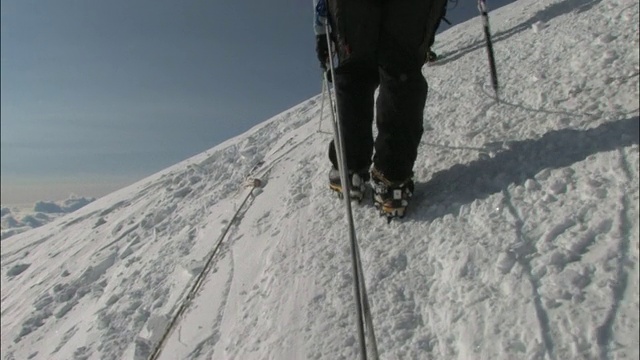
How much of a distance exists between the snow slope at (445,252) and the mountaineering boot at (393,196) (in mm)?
74

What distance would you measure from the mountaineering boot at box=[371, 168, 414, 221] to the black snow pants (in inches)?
1.6

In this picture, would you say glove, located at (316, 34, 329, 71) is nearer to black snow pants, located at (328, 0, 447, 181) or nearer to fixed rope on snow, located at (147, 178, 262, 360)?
black snow pants, located at (328, 0, 447, 181)

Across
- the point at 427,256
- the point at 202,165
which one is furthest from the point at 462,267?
the point at 202,165

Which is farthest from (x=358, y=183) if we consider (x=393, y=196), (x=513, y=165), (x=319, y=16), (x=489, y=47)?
(x=489, y=47)

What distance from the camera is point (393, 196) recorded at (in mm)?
2891

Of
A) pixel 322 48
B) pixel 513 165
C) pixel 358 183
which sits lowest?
pixel 513 165

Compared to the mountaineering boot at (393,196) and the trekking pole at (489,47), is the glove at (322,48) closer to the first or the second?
the mountaineering boot at (393,196)

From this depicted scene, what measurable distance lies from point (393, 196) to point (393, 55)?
825 mm

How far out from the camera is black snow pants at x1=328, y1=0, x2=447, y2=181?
2.72m

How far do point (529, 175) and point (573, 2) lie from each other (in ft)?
17.2

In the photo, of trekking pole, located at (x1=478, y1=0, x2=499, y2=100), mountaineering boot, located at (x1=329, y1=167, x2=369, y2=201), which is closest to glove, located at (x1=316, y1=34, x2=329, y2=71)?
mountaineering boot, located at (x1=329, y1=167, x2=369, y2=201)

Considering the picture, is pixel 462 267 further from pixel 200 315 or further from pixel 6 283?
pixel 6 283

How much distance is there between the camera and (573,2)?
6.56 m

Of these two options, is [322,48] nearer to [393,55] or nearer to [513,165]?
[393,55]
